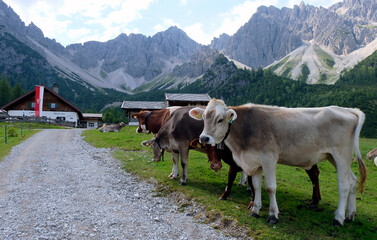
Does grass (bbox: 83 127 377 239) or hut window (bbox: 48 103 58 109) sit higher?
hut window (bbox: 48 103 58 109)

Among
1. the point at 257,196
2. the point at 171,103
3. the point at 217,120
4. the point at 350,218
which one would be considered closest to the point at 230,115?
the point at 217,120

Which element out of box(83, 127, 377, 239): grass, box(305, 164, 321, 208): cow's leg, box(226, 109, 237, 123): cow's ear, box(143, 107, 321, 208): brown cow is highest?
box(226, 109, 237, 123): cow's ear

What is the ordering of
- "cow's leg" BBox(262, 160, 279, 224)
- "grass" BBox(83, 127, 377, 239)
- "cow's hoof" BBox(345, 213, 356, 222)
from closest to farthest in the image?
"grass" BBox(83, 127, 377, 239)
"cow's leg" BBox(262, 160, 279, 224)
"cow's hoof" BBox(345, 213, 356, 222)

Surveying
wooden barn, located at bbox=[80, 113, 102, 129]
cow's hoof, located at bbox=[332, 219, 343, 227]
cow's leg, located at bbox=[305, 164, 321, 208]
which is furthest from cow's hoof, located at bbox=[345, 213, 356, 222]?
wooden barn, located at bbox=[80, 113, 102, 129]

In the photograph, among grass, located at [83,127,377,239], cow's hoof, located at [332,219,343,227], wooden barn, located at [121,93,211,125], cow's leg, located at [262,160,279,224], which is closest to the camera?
grass, located at [83,127,377,239]

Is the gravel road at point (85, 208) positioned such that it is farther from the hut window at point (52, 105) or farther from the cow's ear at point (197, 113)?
the hut window at point (52, 105)

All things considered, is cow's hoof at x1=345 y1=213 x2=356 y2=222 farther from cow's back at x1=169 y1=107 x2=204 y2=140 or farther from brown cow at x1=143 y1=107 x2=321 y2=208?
cow's back at x1=169 y1=107 x2=204 y2=140

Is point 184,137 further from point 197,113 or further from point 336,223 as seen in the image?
point 336,223

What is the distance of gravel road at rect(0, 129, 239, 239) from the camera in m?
6.39

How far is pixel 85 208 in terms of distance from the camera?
7.98 meters

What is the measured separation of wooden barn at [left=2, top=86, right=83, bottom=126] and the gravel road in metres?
55.6

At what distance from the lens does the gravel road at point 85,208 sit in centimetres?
639

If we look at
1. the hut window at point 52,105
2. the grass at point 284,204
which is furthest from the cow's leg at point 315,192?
the hut window at point 52,105

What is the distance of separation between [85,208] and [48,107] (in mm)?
65540
